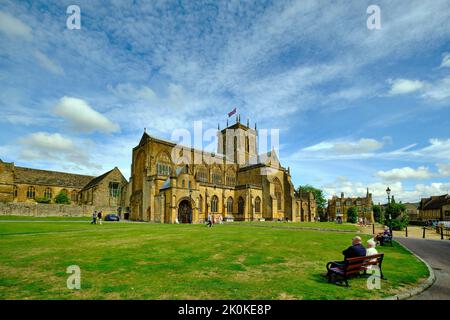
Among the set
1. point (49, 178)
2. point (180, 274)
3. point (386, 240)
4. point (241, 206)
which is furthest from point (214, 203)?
point (180, 274)

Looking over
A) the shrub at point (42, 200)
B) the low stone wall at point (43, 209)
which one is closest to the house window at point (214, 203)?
the low stone wall at point (43, 209)

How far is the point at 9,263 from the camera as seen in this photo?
8.70m

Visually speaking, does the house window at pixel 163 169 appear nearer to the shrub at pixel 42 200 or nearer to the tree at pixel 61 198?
the tree at pixel 61 198

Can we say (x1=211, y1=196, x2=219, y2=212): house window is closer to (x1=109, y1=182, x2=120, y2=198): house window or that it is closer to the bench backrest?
(x1=109, y1=182, x2=120, y2=198): house window

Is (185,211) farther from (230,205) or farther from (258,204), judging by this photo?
(258,204)

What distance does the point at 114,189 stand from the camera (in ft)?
181

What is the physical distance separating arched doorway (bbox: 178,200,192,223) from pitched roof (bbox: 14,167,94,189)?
35411 mm

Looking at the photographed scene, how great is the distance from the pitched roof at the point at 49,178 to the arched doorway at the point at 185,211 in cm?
3541

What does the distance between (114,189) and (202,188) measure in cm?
2279

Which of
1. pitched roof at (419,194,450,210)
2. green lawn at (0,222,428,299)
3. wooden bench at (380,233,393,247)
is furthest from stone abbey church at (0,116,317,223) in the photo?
pitched roof at (419,194,450,210)

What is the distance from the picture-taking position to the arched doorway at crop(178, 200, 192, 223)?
3941 centimetres
